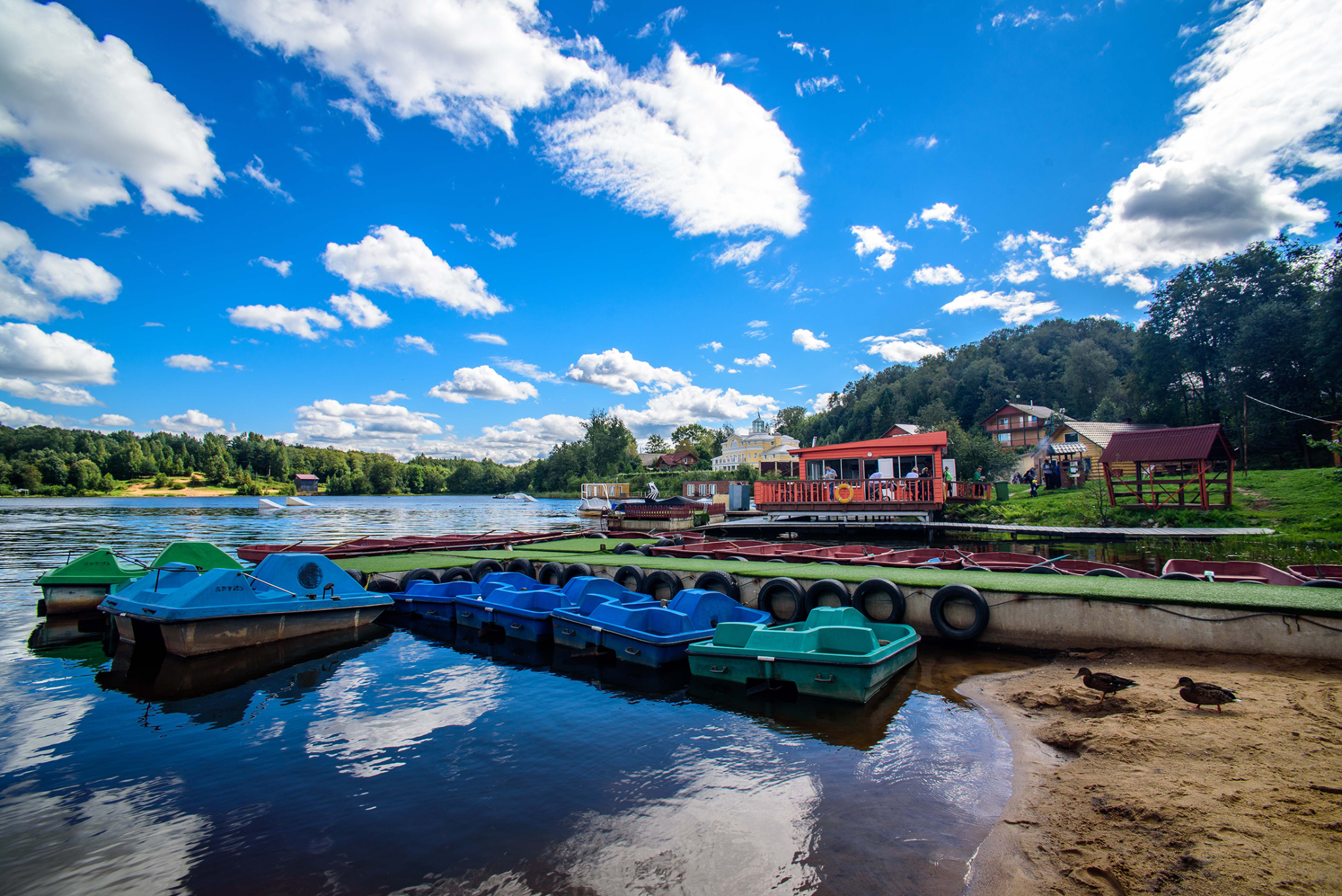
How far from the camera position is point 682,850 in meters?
4.49

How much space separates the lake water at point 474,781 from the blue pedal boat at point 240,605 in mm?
572

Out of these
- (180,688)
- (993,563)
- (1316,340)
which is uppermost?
(1316,340)

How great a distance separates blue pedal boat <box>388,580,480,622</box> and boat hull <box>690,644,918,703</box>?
22.7 feet

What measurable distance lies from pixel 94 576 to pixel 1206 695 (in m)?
21.0

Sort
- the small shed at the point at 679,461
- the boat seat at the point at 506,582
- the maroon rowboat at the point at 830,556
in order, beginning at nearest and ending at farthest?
the boat seat at the point at 506,582
the maroon rowboat at the point at 830,556
the small shed at the point at 679,461

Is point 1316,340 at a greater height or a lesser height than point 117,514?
greater

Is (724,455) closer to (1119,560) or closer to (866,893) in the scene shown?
(1119,560)

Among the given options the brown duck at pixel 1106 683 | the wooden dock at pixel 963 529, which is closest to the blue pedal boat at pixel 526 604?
the brown duck at pixel 1106 683

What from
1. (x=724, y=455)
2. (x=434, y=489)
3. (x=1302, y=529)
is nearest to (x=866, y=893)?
(x=1302, y=529)

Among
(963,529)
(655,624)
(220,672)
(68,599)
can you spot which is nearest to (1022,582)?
(655,624)

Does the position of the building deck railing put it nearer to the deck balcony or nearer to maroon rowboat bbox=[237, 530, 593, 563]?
the deck balcony

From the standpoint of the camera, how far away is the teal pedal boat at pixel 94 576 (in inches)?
488

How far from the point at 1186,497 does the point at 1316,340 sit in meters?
21.1

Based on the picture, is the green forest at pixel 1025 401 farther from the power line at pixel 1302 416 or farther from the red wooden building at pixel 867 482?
the red wooden building at pixel 867 482
